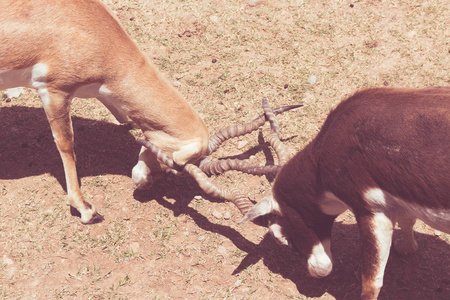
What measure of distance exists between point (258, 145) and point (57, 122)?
2.38 meters

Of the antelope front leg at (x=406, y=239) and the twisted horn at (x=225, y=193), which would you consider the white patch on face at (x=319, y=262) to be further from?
the antelope front leg at (x=406, y=239)

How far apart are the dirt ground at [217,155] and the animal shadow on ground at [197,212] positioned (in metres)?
0.01

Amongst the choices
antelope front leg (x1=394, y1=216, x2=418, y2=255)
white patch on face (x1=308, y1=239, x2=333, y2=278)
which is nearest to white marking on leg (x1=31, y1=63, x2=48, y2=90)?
white patch on face (x1=308, y1=239, x2=333, y2=278)

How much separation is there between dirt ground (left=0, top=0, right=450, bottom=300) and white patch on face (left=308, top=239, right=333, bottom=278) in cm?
32

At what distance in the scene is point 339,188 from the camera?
358cm

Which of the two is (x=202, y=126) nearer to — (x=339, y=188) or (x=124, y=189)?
(x=124, y=189)

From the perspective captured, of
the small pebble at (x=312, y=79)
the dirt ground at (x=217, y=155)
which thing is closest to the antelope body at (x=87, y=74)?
the dirt ground at (x=217, y=155)

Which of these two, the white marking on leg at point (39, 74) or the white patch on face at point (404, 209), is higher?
the white patch on face at point (404, 209)

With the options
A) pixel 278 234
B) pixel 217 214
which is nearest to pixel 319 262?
pixel 278 234

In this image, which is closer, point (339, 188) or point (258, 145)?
point (339, 188)

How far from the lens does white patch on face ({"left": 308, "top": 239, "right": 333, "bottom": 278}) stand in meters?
4.00

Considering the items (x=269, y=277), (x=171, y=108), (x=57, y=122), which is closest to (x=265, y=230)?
(x=269, y=277)

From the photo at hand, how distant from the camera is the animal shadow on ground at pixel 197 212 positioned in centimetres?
427

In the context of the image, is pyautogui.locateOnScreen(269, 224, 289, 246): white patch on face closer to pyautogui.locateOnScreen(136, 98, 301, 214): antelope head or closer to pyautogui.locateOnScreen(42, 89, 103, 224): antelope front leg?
pyautogui.locateOnScreen(136, 98, 301, 214): antelope head
